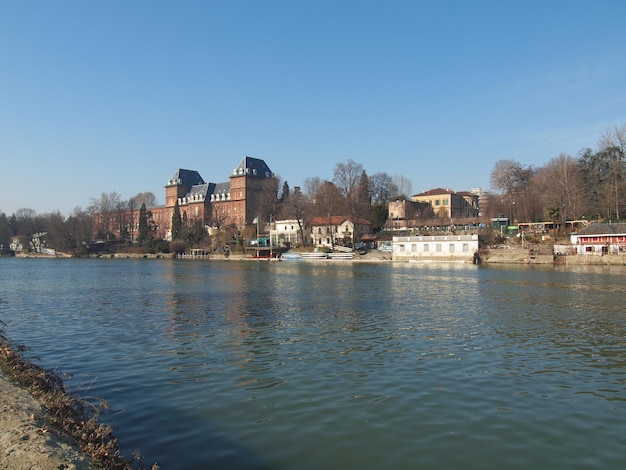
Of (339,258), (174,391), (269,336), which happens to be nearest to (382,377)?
(174,391)

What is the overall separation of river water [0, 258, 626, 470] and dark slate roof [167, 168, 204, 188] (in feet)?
417

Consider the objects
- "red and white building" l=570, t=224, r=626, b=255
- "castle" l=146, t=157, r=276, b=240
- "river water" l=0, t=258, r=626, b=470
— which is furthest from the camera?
"castle" l=146, t=157, r=276, b=240

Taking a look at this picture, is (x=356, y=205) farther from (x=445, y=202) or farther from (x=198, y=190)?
(x=198, y=190)

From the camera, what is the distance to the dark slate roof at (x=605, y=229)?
55.3 meters

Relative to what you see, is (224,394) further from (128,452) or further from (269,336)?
(269,336)

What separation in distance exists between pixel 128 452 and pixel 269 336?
8.74 m

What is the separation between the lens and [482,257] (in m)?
64.9

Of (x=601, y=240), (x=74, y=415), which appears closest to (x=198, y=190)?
(x=601, y=240)

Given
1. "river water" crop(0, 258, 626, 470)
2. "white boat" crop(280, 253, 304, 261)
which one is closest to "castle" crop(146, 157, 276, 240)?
A: "white boat" crop(280, 253, 304, 261)

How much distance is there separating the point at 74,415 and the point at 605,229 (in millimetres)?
62367

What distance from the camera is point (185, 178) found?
147m

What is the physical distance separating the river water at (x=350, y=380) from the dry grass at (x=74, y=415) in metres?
0.44

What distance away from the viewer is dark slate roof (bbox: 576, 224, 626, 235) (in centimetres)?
5534

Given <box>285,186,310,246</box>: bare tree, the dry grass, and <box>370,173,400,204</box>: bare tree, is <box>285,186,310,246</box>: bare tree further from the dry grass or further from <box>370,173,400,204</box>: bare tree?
the dry grass
